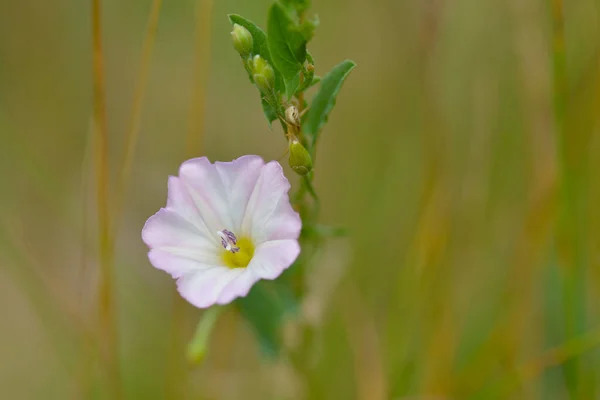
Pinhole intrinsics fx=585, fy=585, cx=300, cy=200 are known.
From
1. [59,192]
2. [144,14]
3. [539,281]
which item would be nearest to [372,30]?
[144,14]

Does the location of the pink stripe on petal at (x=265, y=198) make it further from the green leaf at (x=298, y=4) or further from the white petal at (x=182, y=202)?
the green leaf at (x=298, y=4)

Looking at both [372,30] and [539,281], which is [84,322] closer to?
[539,281]

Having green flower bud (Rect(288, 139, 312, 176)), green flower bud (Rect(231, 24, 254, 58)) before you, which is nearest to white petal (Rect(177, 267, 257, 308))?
green flower bud (Rect(288, 139, 312, 176))

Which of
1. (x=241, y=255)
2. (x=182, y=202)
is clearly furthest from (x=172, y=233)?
(x=241, y=255)

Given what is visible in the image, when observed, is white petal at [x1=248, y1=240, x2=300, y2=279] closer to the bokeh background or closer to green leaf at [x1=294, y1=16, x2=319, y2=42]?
green leaf at [x1=294, y1=16, x2=319, y2=42]

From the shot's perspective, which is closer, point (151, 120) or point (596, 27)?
point (596, 27)

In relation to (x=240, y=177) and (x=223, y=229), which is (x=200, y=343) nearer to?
(x=223, y=229)

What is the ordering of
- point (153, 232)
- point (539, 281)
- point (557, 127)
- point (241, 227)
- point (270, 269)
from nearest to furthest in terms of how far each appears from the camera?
point (270, 269)
point (153, 232)
point (241, 227)
point (557, 127)
point (539, 281)
